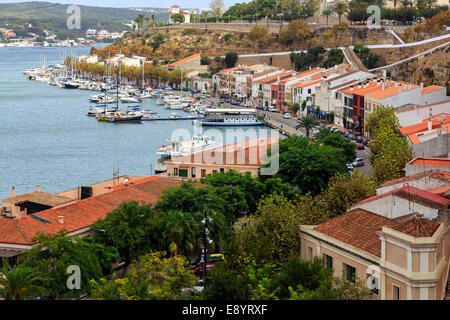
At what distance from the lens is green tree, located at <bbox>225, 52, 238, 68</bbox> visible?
9388 centimetres

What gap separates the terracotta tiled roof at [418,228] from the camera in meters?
11.9

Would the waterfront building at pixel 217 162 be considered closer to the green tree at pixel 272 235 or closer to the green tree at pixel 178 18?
the green tree at pixel 272 235

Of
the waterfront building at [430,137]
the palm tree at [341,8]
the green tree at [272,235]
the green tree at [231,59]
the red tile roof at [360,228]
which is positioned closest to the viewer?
the red tile roof at [360,228]

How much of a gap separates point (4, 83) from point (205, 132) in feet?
210

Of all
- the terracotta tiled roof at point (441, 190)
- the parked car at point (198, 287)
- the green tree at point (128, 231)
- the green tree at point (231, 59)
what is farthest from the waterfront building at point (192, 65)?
the parked car at point (198, 287)

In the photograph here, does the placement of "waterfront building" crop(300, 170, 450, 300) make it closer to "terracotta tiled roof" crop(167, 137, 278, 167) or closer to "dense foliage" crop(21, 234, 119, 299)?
"dense foliage" crop(21, 234, 119, 299)

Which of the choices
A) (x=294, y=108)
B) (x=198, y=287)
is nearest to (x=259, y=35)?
(x=294, y=108)

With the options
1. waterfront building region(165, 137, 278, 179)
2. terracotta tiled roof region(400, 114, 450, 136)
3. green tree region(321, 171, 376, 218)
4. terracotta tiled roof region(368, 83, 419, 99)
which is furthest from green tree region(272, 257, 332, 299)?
terracotta tiled roof region(368, 83, 419, 99)

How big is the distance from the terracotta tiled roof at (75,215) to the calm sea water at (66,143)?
13.9 metres

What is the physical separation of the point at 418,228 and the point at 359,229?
3.22m

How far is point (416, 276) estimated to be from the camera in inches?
464
